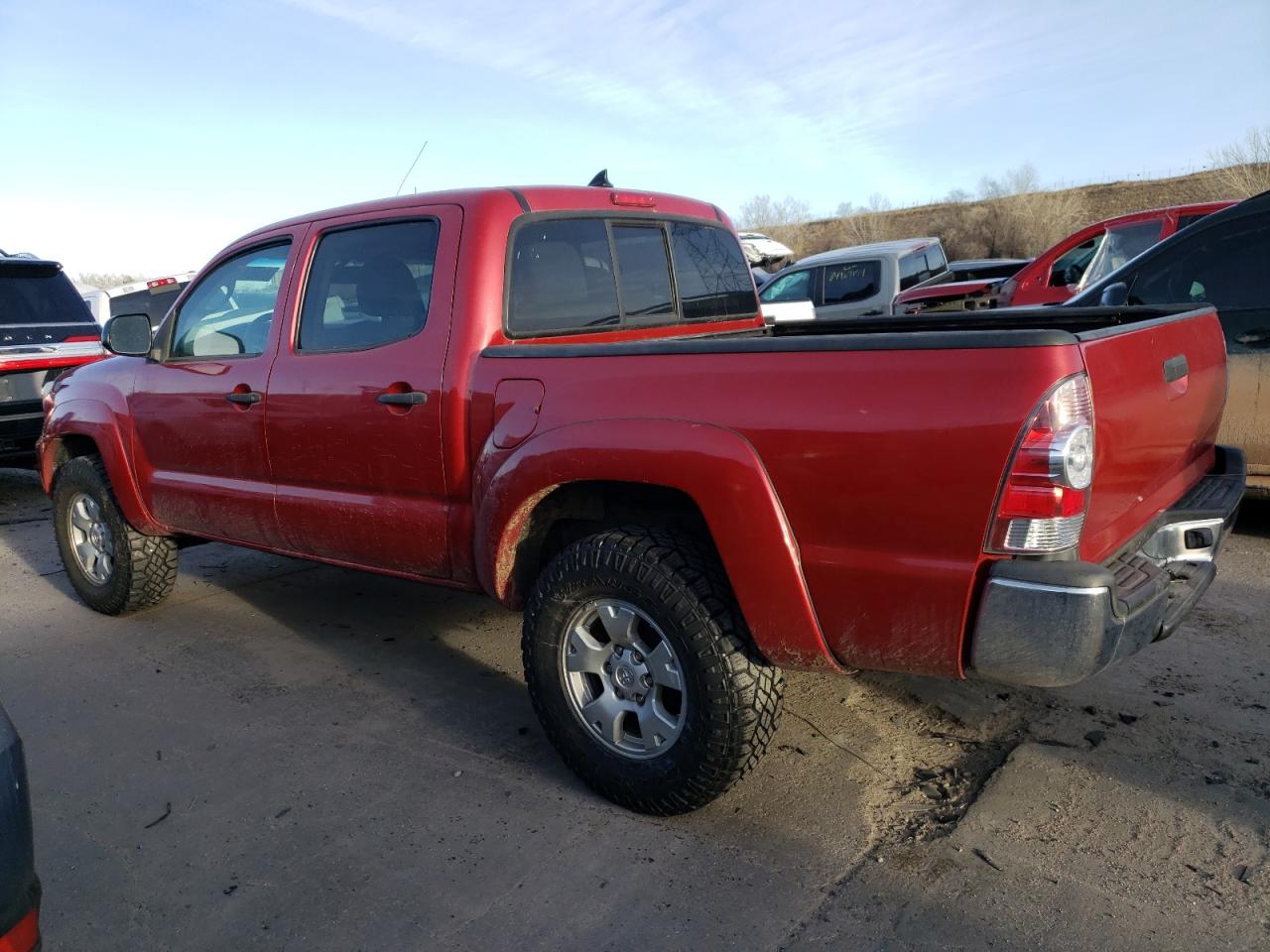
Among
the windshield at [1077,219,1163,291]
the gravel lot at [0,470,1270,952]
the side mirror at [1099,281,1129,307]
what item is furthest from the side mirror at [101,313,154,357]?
the windshield at [1077,219,1163,291]

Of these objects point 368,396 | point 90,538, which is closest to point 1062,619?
point 368,396

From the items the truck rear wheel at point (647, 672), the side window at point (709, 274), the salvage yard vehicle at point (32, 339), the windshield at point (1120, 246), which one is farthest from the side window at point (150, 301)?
the truck rear wheel at point (647, 672)

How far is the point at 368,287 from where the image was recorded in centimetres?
369

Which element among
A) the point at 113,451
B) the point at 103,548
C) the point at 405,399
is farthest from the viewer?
the point at 103,548

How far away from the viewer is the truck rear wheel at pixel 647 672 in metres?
2.69

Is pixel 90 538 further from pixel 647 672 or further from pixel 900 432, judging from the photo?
pixel 900 432

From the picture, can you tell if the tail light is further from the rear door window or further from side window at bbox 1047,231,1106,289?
the rear door window

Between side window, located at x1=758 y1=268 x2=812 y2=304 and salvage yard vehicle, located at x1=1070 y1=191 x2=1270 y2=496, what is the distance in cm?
773

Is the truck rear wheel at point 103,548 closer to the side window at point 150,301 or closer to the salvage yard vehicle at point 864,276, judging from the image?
the side window at point 150,301

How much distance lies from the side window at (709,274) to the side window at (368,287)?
1.08m

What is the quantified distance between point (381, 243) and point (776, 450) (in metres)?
1.93

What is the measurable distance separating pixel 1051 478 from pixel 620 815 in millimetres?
1618

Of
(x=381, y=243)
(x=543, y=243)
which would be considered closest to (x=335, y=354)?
(x=381, y=243)

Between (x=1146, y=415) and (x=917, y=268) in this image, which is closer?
(x=1146, y=415)
